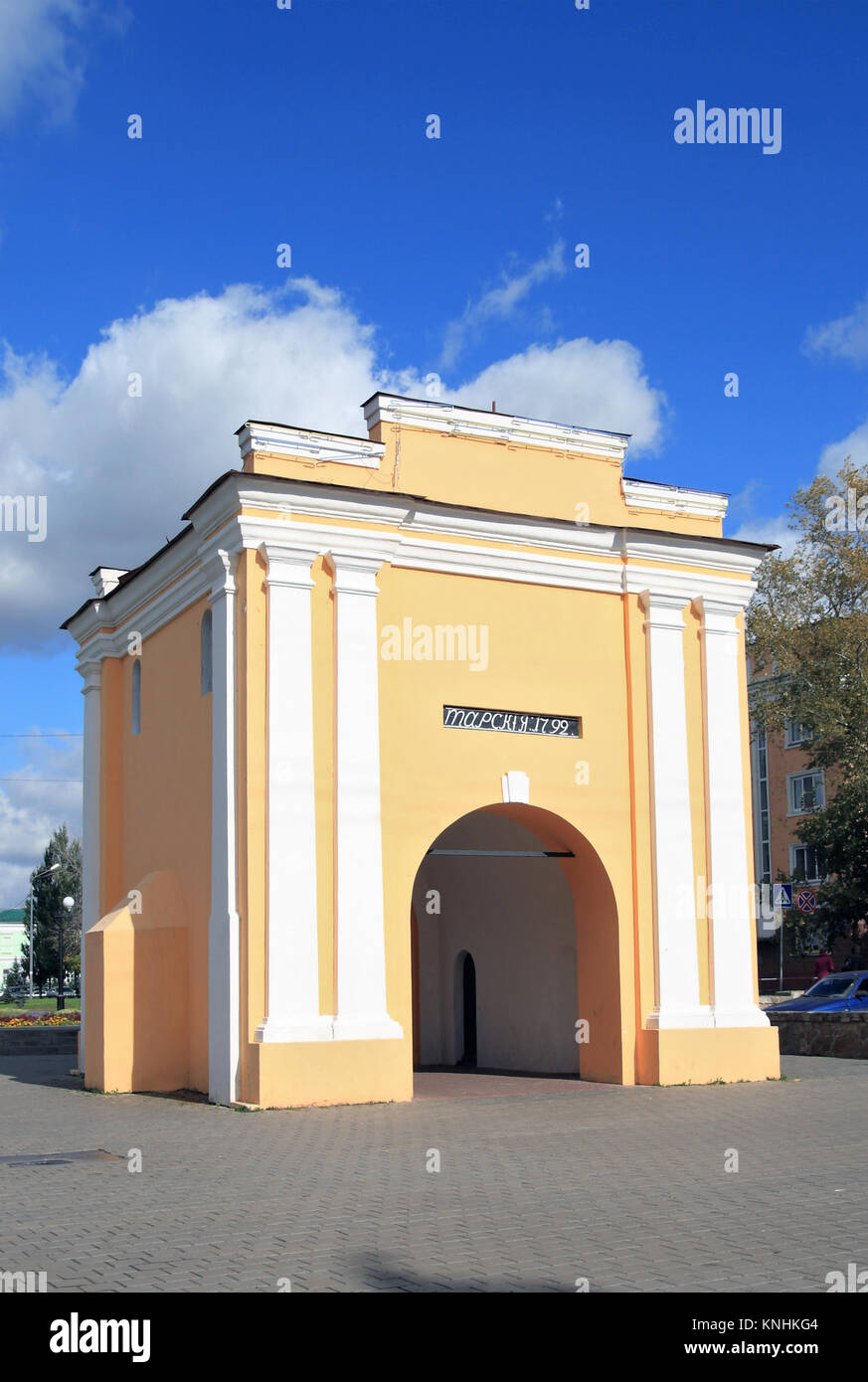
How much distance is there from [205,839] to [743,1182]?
28.7 ft

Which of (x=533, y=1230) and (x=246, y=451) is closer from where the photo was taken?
(x=533, y=1230)

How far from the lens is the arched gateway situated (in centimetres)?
1548

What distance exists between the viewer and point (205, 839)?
16.7 meters

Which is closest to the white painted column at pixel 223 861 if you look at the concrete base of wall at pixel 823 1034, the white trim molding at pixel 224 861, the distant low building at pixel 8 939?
the white trim molding at pixel 224 861

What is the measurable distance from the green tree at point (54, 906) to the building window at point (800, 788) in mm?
33127

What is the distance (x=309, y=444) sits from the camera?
16.3 metres

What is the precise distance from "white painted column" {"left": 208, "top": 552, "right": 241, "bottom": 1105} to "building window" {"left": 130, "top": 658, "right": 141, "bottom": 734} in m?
4.48

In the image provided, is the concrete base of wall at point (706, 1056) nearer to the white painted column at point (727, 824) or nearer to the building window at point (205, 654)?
the white painted column at point (727, 824)

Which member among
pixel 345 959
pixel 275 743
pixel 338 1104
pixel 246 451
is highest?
pixel 246 451

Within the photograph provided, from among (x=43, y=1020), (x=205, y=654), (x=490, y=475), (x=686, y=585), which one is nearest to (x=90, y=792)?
(x=205, y=654)

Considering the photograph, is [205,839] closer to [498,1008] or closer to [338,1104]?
[338,1104]

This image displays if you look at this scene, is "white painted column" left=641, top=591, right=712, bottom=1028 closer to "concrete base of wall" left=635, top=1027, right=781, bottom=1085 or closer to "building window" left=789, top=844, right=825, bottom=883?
"concrete base of wall" left=635, top=1027, right=781, bottom=1085
